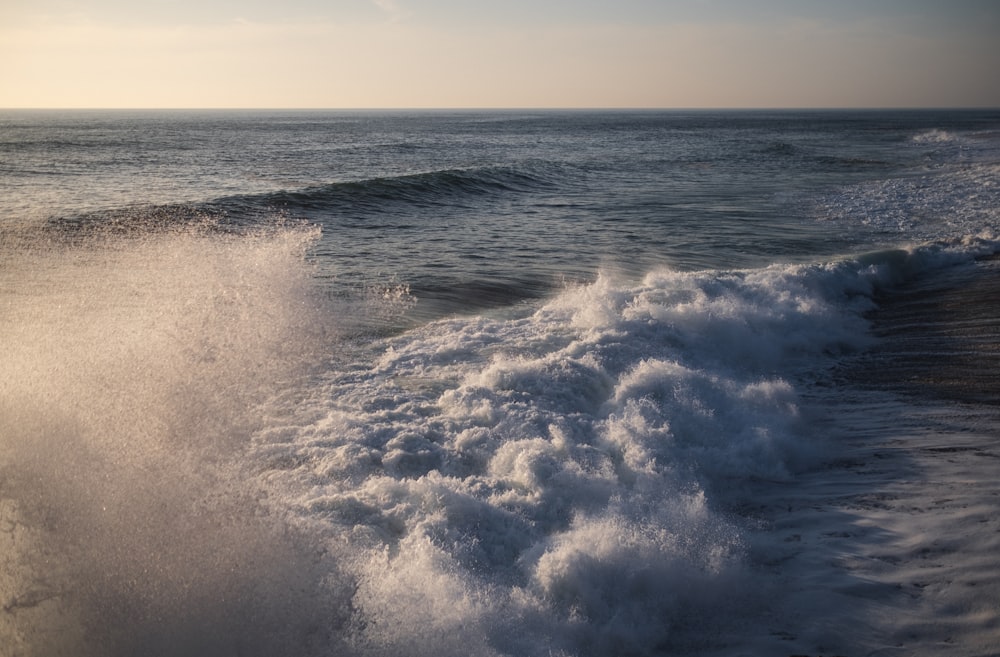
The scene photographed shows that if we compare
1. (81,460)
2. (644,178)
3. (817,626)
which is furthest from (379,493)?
(644,178)

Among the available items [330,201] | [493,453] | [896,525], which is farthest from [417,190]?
[896,525]

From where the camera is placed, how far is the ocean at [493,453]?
4.07 metres

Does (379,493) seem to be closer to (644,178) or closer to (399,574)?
(399,574)

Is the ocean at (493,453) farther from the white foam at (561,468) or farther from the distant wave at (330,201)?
the distant wave at (330,201)

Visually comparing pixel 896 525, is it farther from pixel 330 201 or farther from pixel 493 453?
pixel 330 201

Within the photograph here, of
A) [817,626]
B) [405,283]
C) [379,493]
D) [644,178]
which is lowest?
[817,626]

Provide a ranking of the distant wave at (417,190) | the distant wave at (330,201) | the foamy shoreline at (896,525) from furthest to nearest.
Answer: the distant wave at (417,190) < the distant wave at (330,201) < the foamy shoreline at (896,525)

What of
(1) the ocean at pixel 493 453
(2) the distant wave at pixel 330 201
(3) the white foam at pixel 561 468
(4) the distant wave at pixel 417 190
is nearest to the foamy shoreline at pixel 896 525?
(1) the ocean at pixel 493 453

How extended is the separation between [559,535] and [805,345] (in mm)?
6317

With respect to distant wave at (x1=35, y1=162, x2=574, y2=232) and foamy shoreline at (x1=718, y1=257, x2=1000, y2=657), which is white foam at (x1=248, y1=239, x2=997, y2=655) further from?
distant wave at (x1=35, y1=162, x2=574, y2=232)

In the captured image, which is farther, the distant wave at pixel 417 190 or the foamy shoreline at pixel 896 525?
the distant wave at pixel 417 190

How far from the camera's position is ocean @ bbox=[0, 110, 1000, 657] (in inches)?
160

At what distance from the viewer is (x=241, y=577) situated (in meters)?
4.25

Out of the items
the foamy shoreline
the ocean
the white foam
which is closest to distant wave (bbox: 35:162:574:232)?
the ocean
